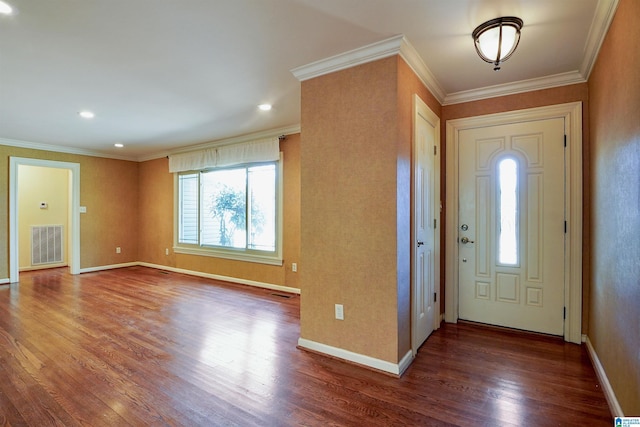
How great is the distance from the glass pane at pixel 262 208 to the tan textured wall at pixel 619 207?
3792 mm

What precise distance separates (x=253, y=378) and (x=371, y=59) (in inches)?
100

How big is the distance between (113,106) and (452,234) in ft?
13.6

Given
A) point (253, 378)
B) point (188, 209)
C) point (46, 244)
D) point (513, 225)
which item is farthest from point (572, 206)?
point (46, 244)

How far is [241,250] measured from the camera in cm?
519

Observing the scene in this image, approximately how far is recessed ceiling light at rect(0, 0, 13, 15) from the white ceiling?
54 millimetres

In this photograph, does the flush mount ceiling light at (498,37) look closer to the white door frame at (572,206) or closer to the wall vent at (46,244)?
the white door frame at (572,206)

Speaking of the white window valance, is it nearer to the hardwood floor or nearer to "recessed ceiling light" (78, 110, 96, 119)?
"recessed ceiling light" (78, 110, 96, 119)

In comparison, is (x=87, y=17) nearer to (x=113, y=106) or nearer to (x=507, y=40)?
(x=113, y=106)

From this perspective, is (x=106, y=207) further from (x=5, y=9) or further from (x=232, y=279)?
(x=5, y=9)

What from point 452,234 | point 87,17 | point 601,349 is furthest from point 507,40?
point 87,17

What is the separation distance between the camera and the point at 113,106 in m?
3.56

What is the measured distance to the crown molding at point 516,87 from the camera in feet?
9.01

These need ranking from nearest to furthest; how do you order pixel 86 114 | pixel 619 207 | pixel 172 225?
pixel 619 207
pixel 86 114
pixel 172 225

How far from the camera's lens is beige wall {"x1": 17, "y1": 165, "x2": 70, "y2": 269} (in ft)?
20.4
